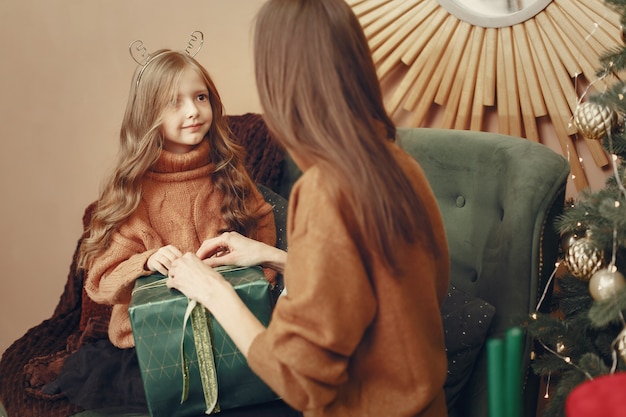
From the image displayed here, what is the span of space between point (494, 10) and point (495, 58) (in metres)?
0.13

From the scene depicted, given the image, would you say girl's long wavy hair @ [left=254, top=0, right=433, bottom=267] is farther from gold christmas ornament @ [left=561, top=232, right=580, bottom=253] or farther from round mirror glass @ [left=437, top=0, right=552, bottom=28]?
round mirror glass @ [left=437, top=0, right=552, bottom=28]

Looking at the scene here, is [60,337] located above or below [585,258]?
below

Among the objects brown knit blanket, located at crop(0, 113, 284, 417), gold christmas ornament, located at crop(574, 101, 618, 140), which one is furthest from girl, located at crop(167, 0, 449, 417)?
brown knit blanket, located at crop(0, 113, 284, 417)

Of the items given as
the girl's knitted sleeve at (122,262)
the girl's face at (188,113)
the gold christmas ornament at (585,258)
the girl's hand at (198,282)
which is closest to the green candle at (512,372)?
the girl's hand at (198,282)

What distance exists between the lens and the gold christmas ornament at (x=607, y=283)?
127cm

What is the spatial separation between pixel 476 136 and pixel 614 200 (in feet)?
1.48

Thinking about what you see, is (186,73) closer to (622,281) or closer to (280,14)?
(280,14)

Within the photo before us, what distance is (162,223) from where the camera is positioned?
1631 mm

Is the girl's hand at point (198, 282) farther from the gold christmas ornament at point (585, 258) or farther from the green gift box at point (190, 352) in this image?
the gold christmas ornament at point (585, 258)

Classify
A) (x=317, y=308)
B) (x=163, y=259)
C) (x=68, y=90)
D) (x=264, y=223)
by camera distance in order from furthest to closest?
1. (x=68, y=90)
2. (x=264, y=223)
3. (x=163, y=259)
4. (x=317, y=308)

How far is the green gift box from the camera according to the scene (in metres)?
1.24

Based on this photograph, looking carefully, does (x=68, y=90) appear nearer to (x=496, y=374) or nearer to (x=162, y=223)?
(x=162, y=223)

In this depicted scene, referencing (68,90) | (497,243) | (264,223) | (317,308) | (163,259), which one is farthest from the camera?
(68,90)

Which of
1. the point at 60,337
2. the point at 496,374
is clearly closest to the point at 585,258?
the point at 496,374
